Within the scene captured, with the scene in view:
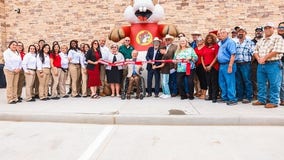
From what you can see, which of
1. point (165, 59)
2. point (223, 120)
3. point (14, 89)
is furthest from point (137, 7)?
point (223, 120)

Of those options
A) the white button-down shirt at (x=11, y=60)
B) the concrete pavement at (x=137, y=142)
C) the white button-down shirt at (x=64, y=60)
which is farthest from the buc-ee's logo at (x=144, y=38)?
the concrete pavement at (x=137, y=142)

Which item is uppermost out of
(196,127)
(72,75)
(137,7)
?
(137,7)

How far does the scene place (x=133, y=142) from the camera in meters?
4.65

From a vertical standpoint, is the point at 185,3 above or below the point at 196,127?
above

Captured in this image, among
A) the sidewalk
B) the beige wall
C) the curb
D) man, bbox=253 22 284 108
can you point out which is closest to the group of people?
man, bbox=253 22 284 108

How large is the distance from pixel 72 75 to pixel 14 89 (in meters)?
1.55

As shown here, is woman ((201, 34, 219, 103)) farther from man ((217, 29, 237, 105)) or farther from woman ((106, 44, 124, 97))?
woman ((106, 44, 124, 97))

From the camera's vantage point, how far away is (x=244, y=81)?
24.5 feet

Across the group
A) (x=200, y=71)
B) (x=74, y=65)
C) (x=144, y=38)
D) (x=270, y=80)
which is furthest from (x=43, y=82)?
(x=270, y=80)

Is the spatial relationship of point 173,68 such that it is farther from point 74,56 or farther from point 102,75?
point 74,56

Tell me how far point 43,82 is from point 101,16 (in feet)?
18.4

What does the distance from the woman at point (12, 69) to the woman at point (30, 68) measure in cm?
15

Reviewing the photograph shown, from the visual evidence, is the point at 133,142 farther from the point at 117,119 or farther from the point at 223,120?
the point at 223,120

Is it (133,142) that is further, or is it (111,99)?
(111,99)
